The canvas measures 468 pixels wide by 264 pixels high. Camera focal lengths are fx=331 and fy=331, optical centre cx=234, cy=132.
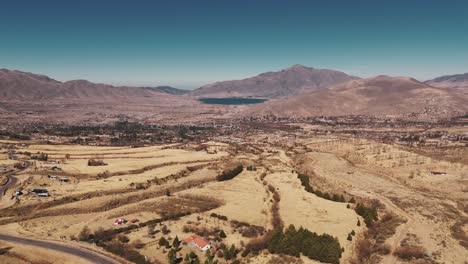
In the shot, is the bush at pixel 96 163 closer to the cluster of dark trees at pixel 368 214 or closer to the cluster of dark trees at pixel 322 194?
the cluster of dark trees at pixel 322 194

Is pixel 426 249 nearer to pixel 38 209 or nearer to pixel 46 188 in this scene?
pixel 38 209

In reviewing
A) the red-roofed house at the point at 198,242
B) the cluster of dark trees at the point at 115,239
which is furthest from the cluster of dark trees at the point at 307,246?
the cluster of dark trees at the point at 115,239

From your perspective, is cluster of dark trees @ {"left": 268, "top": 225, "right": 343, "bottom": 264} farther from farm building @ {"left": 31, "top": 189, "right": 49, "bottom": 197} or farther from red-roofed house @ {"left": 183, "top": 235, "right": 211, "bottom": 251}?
farm building @ {"left": 31, "top": 189, "right": 49, "bottom": 197}

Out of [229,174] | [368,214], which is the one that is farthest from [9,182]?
[368,214]

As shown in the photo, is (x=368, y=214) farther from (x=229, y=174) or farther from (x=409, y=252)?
(x=229, y=174)

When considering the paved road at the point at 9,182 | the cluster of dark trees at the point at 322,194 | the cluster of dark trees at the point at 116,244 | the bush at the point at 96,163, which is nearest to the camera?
the cluster of dark trees at the point at 116,244

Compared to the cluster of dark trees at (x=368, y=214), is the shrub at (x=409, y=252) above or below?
above

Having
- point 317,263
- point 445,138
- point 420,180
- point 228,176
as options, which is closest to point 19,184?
point 228,176

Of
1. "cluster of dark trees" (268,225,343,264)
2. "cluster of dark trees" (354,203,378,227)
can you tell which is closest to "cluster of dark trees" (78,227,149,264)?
"cluster of dark trees" (268,225,343,264)
